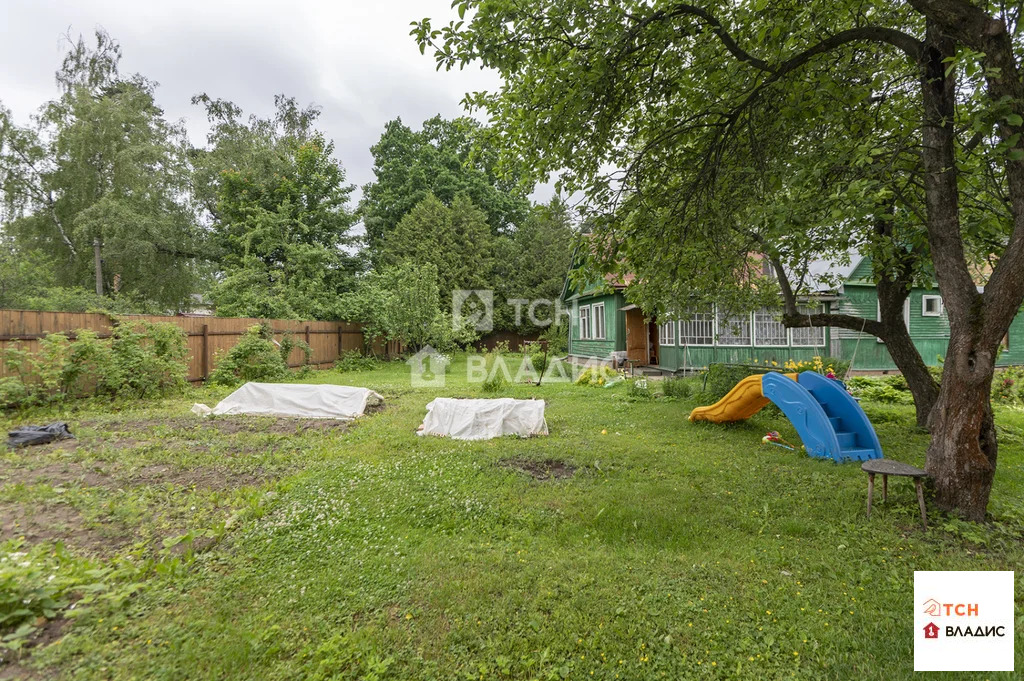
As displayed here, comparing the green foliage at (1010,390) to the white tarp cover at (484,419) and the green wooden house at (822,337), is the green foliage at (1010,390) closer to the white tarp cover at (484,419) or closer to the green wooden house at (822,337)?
the green wooden house at (822,337)

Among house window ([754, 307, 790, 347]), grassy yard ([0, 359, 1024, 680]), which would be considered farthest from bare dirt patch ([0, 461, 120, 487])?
house window ([754, 307, 790, 347])

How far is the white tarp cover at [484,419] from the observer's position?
7223 millimetres

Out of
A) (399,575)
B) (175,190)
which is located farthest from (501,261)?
(399,575)

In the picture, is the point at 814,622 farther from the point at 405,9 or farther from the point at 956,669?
the point at 405,9

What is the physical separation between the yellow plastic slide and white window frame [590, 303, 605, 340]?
9.39 meters

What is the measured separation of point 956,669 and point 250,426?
862 cm

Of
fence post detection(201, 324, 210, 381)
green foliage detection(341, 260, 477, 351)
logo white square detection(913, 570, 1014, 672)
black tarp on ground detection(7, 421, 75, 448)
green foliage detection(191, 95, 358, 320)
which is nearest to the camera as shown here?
logo white square detection(913, 570, 1014, 672)

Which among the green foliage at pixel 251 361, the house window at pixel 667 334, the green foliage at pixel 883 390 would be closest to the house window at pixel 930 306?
the green foliage at pixel 883 390

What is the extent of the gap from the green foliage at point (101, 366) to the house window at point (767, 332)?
15.3m

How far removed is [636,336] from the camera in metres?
16.7

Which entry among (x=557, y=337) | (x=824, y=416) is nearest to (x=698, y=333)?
(x=824, y=416)

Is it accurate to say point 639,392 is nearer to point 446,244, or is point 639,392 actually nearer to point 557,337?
point 557,337

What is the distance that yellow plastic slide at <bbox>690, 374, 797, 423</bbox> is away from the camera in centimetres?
701

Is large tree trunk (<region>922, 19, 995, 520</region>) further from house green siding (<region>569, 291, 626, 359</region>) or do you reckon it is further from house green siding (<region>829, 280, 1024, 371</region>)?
house green siding (<region>829, 280, 1024, 371</region>)
